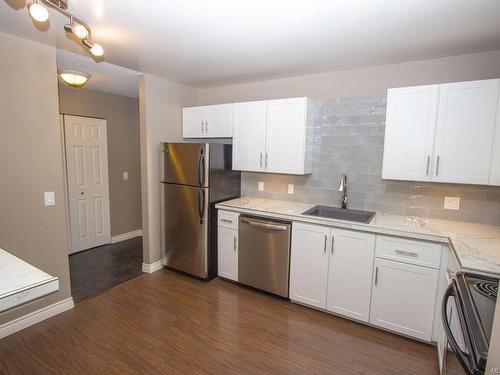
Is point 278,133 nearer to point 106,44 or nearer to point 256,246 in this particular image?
point 256,246

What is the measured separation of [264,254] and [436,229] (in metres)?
1.57

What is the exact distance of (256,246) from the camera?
2.99m

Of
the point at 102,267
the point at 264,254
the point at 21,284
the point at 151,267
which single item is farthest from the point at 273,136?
the point at 102,267

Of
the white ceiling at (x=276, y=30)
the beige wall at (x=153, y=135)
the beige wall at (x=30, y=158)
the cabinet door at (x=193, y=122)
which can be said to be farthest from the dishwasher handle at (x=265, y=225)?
the beige wall at (x=30, y=158)

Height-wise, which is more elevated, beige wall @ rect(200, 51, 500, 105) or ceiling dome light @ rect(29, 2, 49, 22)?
beige wall @ rect(200, 51, 500, 105)

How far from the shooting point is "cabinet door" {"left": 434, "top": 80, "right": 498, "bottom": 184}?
2139mm

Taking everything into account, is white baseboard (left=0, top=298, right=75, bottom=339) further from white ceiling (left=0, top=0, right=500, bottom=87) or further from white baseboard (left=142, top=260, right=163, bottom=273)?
white ceiling (left=0, top=0, right=500, bottom=87)

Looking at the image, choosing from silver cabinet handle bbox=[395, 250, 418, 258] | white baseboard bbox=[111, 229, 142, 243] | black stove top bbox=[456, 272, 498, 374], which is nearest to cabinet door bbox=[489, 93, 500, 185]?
Result: silver cabinet handle bbox=[395, 250, 418, 258]

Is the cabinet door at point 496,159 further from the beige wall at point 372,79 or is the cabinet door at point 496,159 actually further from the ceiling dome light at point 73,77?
the ceiling dome light at point 73,77

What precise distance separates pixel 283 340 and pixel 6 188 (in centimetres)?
262

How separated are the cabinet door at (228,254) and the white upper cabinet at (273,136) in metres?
0.80

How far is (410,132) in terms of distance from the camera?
240cm

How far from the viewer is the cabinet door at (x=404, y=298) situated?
2.19 meters

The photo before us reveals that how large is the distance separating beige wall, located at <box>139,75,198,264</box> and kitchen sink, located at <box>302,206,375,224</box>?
75.1 inches
